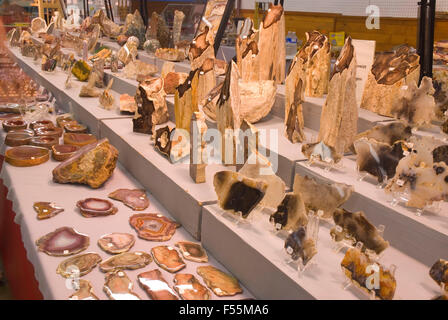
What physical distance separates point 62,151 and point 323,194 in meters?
1.54

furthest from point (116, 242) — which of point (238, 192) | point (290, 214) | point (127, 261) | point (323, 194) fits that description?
point (323, 194)

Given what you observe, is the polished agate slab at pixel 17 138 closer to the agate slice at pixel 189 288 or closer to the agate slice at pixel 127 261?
the agate slice at pixel 127 261

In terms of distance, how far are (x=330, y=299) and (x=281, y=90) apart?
179 centimetres

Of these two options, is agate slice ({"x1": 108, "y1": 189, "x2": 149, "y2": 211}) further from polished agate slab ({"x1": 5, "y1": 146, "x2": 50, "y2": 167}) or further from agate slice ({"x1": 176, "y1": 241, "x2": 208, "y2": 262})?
polished agate slab ({"x1": 5, "y1": 146, "x2": 50, "y2": 167})

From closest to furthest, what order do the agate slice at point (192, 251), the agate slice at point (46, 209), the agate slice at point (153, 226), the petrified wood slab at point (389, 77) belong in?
the agate slice at point (192, 251) → the agate slice at point (153, 226) → the agate slice at point (46, 209) → the petrified wood slab at point (389, 77)

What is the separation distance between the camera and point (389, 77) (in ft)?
7.32

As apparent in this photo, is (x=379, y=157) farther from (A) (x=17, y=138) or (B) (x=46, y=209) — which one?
(A) (x=17, y=138)

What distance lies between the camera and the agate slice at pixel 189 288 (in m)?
1.36

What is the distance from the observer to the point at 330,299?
1.16m

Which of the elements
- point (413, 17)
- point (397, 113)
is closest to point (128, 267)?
point (397, 113)

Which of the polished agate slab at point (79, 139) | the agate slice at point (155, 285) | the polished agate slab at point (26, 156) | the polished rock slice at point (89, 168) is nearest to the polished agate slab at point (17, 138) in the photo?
the polished agate slab at point (26, 156)

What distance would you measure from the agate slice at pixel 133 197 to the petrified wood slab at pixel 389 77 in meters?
1.23

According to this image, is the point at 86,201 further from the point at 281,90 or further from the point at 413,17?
the point at 413,17

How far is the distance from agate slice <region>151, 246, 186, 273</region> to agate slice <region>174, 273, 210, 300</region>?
54mm
